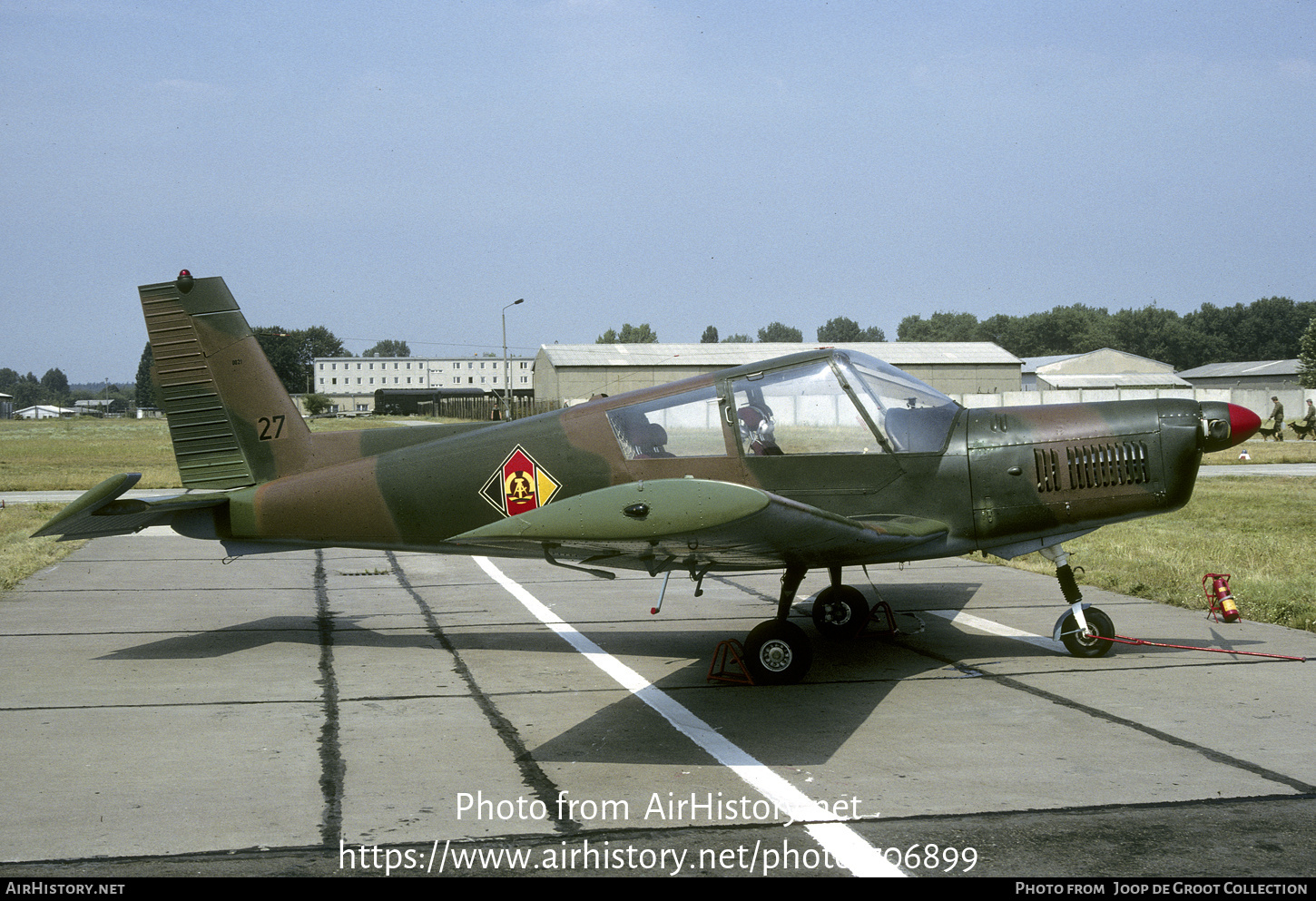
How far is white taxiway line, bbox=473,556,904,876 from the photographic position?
421 cm

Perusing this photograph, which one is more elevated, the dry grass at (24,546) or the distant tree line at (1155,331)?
the distant tree line at (1155,331)

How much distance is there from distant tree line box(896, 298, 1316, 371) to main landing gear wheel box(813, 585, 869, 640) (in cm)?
13386

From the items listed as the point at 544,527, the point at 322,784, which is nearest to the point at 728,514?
the point at 544,527

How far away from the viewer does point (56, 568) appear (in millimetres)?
12797

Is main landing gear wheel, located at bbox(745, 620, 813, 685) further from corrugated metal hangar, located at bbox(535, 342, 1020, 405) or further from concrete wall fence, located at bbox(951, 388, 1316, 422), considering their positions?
corrugated metal hangar, located at bbox(535, 342, 1020, 405)

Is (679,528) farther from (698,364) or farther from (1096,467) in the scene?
(698,364)

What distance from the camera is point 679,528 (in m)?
5.19

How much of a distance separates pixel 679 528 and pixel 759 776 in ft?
4.31

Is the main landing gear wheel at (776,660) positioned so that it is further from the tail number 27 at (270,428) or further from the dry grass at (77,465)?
the dry grass at (77,465)

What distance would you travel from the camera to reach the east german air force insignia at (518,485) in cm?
810

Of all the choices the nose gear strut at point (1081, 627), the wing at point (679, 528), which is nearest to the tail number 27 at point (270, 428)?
the wing at point (679, 528)

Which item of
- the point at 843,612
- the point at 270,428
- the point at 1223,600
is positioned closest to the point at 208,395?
the point at 270,428

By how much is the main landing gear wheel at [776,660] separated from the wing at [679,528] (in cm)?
69

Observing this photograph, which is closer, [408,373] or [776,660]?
[776,660]
